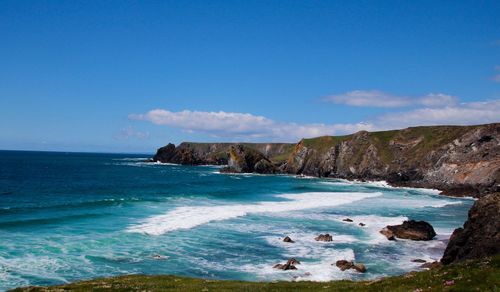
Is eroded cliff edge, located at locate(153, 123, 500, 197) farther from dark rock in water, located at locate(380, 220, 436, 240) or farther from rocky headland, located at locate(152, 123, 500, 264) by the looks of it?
dark rock in water, located at locate(380, 220, 436, 240)

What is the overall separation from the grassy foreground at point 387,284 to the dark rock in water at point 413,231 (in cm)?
2887

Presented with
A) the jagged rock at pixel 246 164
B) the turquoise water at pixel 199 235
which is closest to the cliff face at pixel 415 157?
the jagged rock at pixel 246 164

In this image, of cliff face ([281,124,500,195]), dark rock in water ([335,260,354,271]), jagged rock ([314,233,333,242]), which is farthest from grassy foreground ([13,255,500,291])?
cliff face ([281,124,500,195])

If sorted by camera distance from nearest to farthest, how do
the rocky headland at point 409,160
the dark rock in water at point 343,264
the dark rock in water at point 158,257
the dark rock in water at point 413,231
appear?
the dark rock in water at point 343,264 < the dark rock in water at point 158,257 < the dark rock in water at point 413,231 < the rocky headland at point 409,160

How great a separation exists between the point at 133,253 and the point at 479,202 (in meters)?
31.6

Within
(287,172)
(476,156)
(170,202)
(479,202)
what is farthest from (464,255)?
(287,172)

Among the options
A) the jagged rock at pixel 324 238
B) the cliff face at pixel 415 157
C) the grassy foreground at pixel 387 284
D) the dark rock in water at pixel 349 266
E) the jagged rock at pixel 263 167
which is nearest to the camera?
the grassy foreground at pixel 387 284

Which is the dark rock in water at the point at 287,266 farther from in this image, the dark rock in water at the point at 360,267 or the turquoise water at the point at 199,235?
the dark rock in water at the point at 360,267

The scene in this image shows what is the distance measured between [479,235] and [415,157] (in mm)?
115266

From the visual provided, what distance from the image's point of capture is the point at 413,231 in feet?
173

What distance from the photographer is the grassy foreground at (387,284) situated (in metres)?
18.9

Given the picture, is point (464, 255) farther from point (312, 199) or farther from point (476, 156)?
point (476, 156)

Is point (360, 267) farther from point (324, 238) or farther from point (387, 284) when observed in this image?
Result: point (387, 284)

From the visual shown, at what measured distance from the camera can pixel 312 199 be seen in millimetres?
95875
